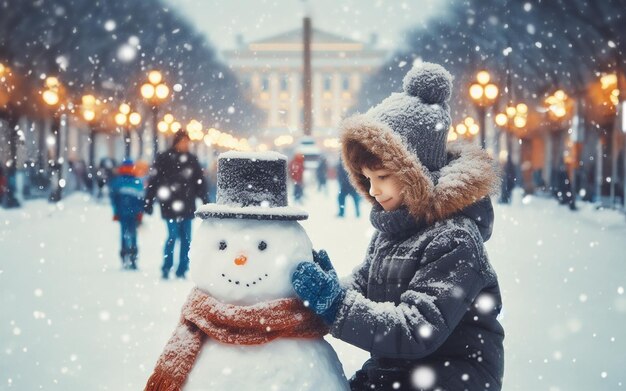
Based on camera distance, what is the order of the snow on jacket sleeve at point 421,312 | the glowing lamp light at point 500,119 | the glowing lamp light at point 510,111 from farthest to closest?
the glowing lamp light at point 500,119
the glowing lamp light at point 510,111
the snow on jacket sleeve at point 421,312

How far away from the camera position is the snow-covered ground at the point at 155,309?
475 cm

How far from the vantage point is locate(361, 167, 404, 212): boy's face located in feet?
8.02

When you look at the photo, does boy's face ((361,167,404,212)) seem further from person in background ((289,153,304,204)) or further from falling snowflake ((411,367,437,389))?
person in background ((289,153,304,204))

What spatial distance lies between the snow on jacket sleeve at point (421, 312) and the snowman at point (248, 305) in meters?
0.22

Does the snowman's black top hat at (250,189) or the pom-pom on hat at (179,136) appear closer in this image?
the snowman's black top hat at (250,189)

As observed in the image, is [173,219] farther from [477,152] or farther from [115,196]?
[477,152]

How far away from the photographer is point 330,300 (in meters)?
2.21

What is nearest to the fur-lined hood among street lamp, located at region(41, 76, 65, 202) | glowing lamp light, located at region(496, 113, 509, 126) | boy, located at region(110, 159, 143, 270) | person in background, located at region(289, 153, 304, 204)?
boy, located at region(110, 159, 143, 270)

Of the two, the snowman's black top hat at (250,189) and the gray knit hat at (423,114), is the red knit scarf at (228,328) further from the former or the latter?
the gray knit hat at (423,114)

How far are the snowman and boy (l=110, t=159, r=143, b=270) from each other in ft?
23.6

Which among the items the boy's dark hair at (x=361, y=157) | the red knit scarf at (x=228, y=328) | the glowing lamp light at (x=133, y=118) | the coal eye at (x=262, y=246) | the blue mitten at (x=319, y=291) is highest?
the glowing lamp light at (x=133, y=118)

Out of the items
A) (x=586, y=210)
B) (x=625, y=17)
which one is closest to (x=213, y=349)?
(x=625, y=17)

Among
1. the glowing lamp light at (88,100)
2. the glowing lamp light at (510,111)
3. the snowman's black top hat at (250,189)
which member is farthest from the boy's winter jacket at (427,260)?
the glowing lamp light at (88,100)

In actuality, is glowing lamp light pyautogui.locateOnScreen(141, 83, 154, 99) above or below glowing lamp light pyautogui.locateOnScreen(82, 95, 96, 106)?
below
